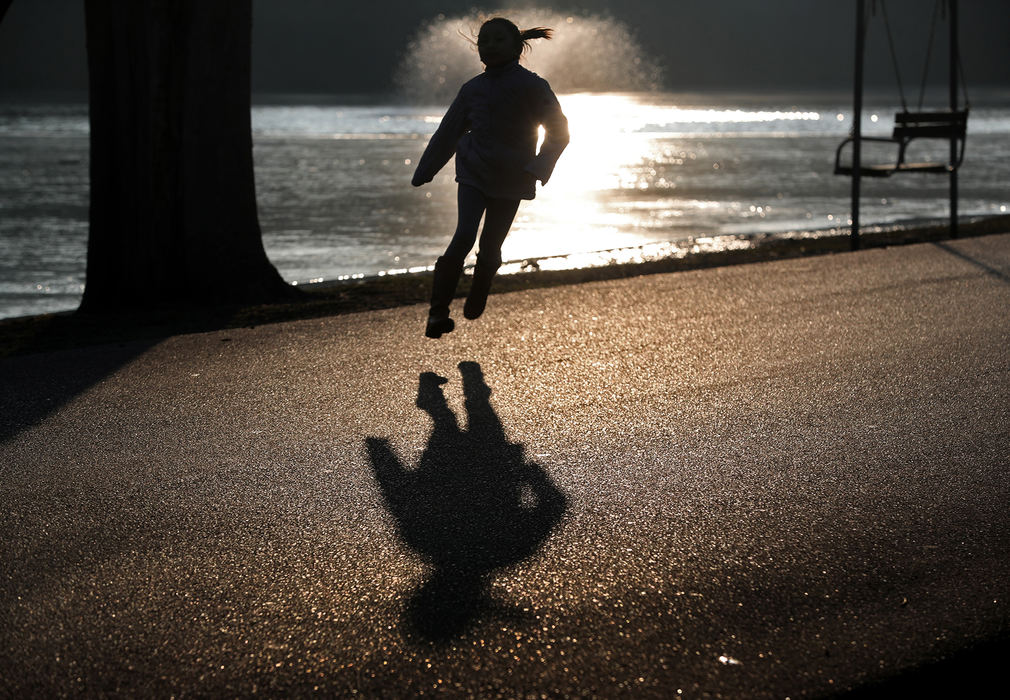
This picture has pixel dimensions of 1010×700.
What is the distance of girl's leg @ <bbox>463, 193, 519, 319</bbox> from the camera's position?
643 centimetres

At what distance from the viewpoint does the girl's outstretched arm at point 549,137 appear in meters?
6.23

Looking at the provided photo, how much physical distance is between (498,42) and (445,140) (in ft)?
1.83

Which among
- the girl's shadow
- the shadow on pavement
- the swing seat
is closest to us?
the girl's shadow

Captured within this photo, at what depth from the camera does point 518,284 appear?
29.9 ft

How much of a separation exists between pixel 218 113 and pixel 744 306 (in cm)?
367

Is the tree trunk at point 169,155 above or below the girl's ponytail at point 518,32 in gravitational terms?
below

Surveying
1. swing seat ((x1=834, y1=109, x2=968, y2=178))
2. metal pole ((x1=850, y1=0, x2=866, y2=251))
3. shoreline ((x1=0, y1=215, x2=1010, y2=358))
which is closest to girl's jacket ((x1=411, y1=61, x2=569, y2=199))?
shoreline ((x1=0, y1=215, x2=1010, y2=358))

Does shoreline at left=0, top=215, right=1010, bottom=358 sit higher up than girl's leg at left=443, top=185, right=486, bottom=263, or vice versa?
girl's leg at left=443, top=185, right=486, bottom=263

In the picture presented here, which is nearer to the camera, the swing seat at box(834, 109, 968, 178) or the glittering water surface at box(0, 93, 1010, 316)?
the swing seat at box(834, 109, 968, 178)

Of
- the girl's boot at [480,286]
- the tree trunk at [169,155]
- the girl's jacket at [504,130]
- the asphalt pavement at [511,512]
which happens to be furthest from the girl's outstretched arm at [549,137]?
the tree trunk at [169,155]

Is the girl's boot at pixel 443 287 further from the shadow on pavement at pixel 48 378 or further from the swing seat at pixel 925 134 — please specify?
the swing seat at pixel 925 134

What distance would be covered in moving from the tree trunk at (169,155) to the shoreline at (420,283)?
333mm

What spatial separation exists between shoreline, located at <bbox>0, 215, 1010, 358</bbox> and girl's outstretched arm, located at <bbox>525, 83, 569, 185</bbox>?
2.19m

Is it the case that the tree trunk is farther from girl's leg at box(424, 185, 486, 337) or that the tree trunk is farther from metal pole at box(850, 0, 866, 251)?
metal pole at box(850, 0, 866, 251)
